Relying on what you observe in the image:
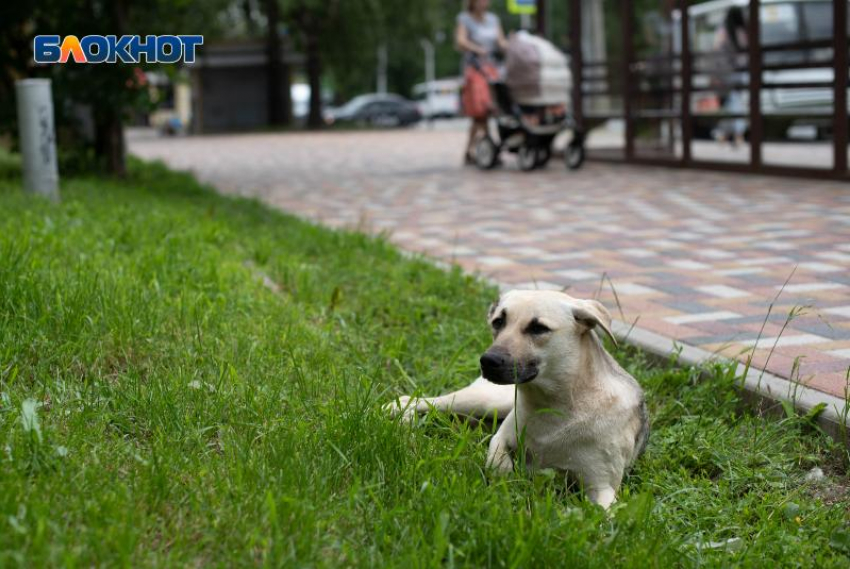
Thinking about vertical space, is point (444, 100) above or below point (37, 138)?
above

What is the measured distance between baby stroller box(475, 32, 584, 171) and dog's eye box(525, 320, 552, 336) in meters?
11.3

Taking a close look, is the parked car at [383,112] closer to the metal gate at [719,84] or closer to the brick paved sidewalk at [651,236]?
the metal gate at [719,84]

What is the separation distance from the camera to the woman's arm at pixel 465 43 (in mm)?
15265

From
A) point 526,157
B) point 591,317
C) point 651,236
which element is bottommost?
point 651,236

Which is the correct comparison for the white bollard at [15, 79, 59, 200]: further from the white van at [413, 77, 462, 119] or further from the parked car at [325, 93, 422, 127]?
the white van at [413, 77, 462, 119]

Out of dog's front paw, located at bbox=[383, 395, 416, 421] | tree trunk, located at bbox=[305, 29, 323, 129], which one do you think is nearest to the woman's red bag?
dog's front paw, located at bbox=[383, 395, 416, 421]

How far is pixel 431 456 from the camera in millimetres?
3479

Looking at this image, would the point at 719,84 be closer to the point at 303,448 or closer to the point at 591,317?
the point at 591,317

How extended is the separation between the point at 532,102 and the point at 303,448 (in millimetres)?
11665

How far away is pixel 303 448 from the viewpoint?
3.41m

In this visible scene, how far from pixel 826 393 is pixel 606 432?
1.08m

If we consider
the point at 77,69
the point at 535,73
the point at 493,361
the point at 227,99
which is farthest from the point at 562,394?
the point at 227,99

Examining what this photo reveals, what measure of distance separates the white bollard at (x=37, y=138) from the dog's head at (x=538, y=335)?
7142 mm

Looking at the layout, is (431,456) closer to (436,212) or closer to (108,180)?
(436,212)
